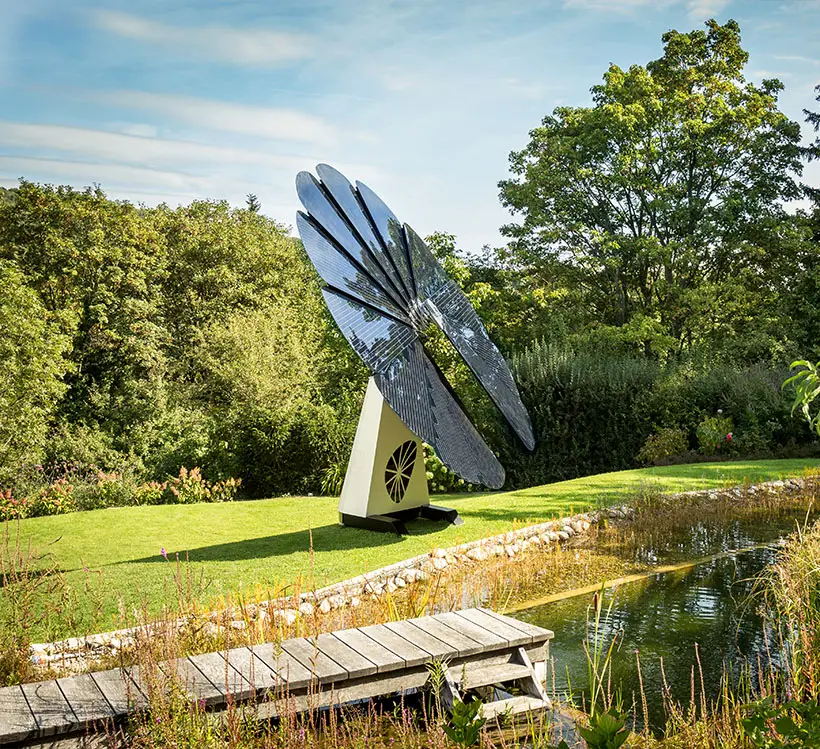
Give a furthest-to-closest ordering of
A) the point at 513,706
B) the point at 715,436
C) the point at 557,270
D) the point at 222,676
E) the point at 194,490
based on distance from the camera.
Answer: the point at 557,270
the point at 715,436
the point at 194,490
the point at 513,706
the point at 222,676

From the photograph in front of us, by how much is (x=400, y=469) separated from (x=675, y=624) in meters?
3.49

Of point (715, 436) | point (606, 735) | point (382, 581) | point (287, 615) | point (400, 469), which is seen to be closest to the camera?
point (606, 735)

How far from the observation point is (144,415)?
2020cm

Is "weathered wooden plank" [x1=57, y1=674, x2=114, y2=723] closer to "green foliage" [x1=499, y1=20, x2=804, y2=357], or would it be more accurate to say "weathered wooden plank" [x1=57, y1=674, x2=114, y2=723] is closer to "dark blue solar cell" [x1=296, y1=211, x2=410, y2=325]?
"dark blue solar cell" [x1=296, y1=211, x2=410, y2=325]

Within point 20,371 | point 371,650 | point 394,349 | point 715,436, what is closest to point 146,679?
point 371,650

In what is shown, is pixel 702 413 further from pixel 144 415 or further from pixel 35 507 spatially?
pixel 144 415

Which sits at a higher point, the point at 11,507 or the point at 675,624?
the point at 11,507

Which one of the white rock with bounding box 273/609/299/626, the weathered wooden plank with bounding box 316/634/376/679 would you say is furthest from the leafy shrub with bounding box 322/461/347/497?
the weathered wooden plank with bounding box 316/634/376/679

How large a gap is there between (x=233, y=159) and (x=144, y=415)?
850 cm

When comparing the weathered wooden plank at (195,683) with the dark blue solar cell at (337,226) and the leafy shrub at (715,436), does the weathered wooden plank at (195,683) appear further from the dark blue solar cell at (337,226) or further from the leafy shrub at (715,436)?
the leafy shrub at (715,436)

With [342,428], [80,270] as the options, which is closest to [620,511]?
[342,428]

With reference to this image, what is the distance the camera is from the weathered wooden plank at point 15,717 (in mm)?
3266

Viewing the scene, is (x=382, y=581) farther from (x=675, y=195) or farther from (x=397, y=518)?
(x=675, y=195)

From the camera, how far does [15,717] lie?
3410 millimetres
